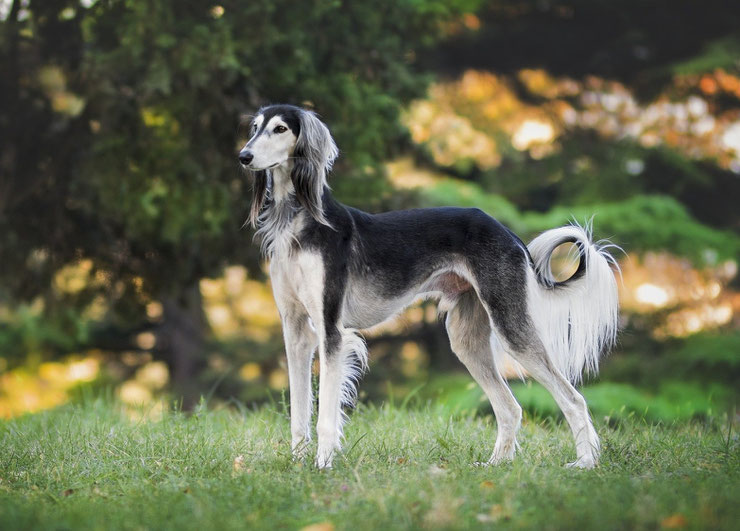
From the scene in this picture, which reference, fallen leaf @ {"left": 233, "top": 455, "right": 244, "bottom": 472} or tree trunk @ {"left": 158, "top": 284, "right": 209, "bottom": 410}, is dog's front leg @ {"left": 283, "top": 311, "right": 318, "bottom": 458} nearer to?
fallen leaf @ {"left": 233, "top": 455, "right": 244, "bottom": 472}

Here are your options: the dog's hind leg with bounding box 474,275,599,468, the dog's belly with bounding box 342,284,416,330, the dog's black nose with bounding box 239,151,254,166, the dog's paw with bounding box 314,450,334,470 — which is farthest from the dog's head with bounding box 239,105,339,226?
the dog's paw with bounding box 314,450,334,470

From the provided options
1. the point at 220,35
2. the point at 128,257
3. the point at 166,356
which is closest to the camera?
the point at 220,35

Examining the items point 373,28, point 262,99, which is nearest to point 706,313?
point 373,28

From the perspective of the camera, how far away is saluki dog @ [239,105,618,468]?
4.69 meters

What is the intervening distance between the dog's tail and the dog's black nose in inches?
74.3

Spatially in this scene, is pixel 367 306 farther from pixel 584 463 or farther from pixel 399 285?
pixel 584 463

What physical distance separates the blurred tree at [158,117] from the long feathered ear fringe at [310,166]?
306cm

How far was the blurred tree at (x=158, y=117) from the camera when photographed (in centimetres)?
798

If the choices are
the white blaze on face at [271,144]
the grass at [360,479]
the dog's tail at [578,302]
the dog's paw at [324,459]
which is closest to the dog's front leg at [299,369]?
the grass at [360,479]

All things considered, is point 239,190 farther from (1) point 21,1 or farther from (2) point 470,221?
(2) point 470,221

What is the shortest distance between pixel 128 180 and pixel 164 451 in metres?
3.90

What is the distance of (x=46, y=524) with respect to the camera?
11.8ft

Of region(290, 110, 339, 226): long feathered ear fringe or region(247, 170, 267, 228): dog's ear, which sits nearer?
region(290, 110, 339, 226): long feathered ear fringe

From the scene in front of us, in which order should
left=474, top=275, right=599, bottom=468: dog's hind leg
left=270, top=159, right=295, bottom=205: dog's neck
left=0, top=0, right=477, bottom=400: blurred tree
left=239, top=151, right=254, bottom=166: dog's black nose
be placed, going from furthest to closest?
left=0, top=0, right=477, bottom=400: blurred tree → left=474, top=275, right=599, bottom=468: dog's hind leg → left=270, top=159, right=295, bottom=205: dog's neck → left=239, top=151, right=254, bottom=166: dog's black nose
